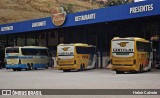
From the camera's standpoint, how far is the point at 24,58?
127ft

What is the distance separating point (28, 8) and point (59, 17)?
47.5m

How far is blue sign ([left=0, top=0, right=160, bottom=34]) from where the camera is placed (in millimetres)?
30344

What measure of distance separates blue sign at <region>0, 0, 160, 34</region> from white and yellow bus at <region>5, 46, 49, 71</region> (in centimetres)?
406

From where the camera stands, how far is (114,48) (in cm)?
2717

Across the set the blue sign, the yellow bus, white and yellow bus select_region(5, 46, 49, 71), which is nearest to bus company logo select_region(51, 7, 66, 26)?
the blue sign

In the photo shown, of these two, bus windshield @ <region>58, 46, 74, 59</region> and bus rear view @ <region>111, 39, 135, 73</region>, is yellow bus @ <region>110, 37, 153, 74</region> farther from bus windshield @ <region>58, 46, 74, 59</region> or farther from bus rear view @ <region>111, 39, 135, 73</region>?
bus windshield @ <region>58, 46, 74, 59</region>

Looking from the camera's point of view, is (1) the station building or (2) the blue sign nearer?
(2) the blue sign

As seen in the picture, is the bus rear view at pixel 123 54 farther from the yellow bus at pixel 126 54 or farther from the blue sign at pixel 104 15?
the blue sign at pixel 104 15

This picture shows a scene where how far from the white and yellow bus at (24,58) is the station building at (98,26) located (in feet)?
13.0

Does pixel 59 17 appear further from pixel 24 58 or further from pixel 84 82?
pixel 84 82

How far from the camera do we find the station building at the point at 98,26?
3222 cm

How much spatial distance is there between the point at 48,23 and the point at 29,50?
207 inches


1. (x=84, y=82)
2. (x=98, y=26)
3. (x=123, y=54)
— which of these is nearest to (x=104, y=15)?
(x=98, y=26)

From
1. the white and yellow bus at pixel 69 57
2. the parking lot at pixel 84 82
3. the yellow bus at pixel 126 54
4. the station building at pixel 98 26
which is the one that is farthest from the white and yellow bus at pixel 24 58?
the parking lot at pixel 84 82
